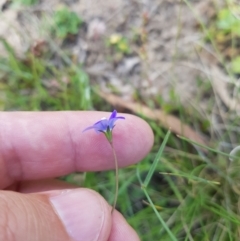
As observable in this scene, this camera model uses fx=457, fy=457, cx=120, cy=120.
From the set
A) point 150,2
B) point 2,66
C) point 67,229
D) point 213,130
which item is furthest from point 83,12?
point 67,229

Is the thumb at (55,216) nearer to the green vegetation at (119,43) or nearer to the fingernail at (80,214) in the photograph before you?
the fingernail at (80,214)

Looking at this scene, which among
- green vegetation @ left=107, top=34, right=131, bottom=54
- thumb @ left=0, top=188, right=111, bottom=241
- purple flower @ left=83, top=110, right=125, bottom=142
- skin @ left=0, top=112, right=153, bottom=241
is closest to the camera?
thumb @ left=0, top=188, right=111, bottom=241

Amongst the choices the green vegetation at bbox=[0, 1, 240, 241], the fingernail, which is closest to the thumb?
the fingernail

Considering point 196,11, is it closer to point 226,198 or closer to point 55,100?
point 55,100

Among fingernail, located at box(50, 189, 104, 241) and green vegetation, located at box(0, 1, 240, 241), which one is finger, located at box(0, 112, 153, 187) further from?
fingernail, located at box(50, 189, 104, 241)

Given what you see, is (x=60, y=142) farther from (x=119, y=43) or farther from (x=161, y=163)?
(x=119, y=43)

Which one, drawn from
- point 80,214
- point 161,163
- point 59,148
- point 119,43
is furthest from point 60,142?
point 119,43
